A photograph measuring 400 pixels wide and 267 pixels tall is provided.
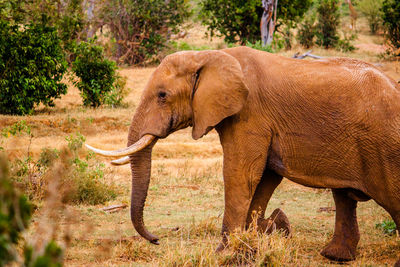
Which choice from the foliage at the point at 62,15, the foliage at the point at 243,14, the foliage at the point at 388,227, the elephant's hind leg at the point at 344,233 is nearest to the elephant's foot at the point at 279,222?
the elephant's hind leg at the point at 344,233

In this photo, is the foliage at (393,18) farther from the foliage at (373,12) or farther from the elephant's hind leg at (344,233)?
the elephant's hind leg at (344,233)

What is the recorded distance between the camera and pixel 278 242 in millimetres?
5535

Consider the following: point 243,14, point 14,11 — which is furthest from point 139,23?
point 14,11

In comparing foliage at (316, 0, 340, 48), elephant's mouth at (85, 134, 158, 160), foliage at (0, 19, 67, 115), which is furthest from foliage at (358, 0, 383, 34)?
elephant's mouth at (85, 134, 158, 160)

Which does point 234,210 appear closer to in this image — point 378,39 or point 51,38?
point 51,38

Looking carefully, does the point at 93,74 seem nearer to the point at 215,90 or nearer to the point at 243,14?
the point at 243,14

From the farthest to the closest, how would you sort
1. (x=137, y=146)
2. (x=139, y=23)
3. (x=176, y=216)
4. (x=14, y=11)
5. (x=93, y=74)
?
(x=139, y=23), (x=93, y=74), (x=14, y=11), (x=176, y=216), (x=137, y=146)

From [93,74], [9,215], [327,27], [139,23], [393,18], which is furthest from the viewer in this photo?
[327,27]

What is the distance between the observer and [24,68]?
14.5 m

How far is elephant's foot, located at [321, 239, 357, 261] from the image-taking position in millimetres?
6090

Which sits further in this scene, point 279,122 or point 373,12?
point 373,12

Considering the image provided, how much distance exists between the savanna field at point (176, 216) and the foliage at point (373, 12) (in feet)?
66.3

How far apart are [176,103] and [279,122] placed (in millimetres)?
1058

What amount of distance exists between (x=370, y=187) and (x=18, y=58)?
1127 cm
